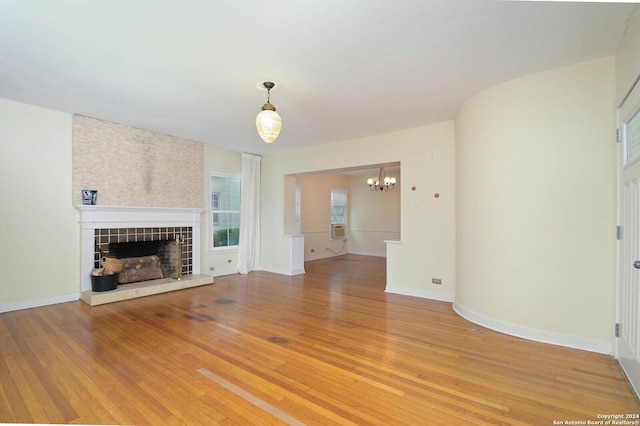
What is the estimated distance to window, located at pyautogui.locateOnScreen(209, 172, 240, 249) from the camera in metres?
6.18

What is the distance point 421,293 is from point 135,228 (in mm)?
4841

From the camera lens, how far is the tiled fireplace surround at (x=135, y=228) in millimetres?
4391

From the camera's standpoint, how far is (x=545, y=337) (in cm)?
292

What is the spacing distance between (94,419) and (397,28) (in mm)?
3359

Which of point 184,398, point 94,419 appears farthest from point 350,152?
point 94,419

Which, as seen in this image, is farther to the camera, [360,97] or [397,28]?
[360,97]

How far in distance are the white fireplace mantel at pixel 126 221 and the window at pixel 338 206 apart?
4.87 metres

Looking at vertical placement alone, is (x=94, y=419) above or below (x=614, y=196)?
below

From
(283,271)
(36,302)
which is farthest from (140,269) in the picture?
(283,271)

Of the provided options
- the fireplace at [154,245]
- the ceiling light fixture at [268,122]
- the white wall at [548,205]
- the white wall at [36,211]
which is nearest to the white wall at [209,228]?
the fireplace at [154,245]

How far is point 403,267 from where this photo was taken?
4.84 metres

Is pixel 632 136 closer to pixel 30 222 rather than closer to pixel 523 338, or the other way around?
pixel 523 338

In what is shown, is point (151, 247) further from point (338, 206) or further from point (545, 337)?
point (338, 206)

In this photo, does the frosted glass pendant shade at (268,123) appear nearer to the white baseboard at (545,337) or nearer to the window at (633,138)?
the window at (633,138)
